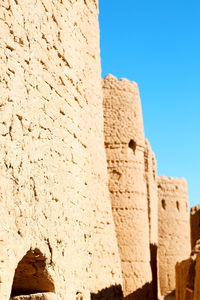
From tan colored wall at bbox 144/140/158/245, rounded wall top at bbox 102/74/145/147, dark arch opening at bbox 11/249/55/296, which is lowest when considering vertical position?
Answer: dark arch opening at bbox 11/249/55/296

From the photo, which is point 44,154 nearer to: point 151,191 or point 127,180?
point 127,180

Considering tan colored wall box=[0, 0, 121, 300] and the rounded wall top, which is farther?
the rounded wall top

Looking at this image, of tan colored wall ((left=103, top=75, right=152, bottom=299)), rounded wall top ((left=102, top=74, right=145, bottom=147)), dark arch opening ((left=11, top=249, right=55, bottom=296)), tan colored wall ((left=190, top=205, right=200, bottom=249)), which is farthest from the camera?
tan colored wall ((left=190, top=205, right=200, bottom=249))

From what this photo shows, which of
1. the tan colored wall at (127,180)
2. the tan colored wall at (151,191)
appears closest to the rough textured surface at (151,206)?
the tan colored wall at (151,191)

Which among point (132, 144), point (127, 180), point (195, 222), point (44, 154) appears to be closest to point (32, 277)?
point (44, 154)

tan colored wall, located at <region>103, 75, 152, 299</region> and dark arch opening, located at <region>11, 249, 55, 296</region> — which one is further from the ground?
tan colored wall, located at <region>103, 75, 152, 299</region>

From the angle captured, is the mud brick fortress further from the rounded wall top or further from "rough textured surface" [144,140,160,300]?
"rough textured surface" [144,140,160,300]

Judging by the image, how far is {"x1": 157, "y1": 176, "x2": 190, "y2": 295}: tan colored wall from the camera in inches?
681

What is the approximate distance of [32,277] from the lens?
3.73 meters

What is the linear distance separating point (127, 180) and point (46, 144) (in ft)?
27.8

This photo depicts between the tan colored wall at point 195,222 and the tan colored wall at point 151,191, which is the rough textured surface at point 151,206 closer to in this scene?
the tan colored wall at point 151,191

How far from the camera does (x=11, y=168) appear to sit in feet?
10.4

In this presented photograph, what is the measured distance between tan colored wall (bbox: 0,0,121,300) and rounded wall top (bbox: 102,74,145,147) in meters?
6.68

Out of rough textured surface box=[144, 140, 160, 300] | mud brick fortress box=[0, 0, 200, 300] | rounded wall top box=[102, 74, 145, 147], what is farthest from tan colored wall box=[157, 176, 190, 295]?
mud brick fortress box=[0, 0, 200, 300]
